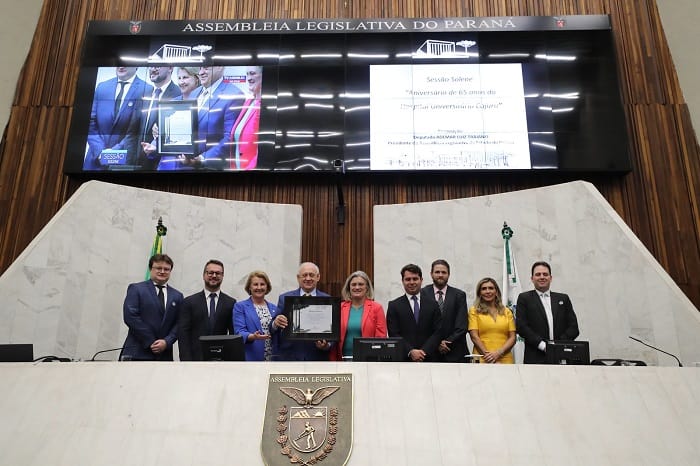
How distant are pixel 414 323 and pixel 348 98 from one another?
11.2 ft

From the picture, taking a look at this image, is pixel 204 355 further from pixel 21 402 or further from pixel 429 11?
pixel 429 11

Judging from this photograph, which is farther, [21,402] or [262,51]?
[262,51]

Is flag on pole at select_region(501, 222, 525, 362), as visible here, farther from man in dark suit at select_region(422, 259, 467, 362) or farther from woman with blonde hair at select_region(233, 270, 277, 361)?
woman with blonde hair at select_region(233, 270, 277, 361)

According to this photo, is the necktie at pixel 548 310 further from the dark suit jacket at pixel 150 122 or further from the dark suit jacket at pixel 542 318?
the dark suit jacket at pixel 150 122

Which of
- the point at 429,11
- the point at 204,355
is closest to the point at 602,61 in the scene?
the point at 429,11

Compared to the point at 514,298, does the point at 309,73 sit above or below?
above

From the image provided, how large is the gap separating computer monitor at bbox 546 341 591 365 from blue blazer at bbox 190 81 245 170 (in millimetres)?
4188

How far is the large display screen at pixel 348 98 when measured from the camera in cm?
605

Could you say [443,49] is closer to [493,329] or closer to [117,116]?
[117,116]

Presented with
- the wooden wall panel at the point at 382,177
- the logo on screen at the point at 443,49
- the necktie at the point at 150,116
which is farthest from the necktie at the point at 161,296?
the logo on screen at the point at 443,49

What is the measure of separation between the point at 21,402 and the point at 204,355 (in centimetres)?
81

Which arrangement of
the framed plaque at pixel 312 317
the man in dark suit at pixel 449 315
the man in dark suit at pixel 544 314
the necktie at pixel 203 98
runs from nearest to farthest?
the framed plaque at pixel 312 317 < the man in dark suit at pixel 449 315 < the man in dark suit at pixel 544 314 < the necktie at pixel 203 98

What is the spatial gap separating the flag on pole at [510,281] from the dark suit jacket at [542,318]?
1358 mm

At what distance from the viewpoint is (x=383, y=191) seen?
6.23 m
